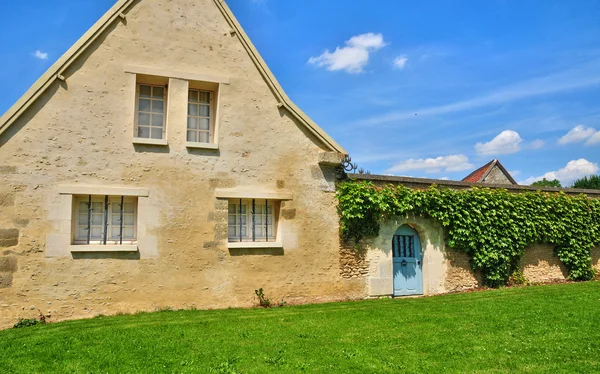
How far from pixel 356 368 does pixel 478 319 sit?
11.4 feet

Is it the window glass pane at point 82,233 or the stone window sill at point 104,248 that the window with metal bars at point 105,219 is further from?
the stone window sill at point 104,248

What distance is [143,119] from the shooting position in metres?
9.64

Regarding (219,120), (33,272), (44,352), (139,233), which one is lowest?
(44,352)

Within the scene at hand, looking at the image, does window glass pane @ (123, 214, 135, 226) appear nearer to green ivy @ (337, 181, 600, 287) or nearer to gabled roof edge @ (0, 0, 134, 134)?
gabled roof edge @ (0, 0, 134, 134)

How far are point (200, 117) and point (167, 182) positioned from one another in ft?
5.86

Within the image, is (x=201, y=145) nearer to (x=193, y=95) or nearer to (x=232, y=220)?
(x=193, y=95)

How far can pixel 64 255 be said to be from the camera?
27.7 feet

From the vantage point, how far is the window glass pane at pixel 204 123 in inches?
398

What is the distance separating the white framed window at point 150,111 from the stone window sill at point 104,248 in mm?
2385

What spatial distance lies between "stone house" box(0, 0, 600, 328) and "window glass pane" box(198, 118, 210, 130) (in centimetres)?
3

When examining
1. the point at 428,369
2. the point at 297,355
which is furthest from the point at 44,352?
the point at 428,369

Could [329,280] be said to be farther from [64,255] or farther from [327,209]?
[64,255]

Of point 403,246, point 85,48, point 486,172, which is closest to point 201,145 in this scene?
point 85,48

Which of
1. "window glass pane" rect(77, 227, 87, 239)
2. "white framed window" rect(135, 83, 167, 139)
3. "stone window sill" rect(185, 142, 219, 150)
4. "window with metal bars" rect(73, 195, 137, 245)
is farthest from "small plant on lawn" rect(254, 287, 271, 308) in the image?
"white framed window" rect(135, 83, 167, 139)
